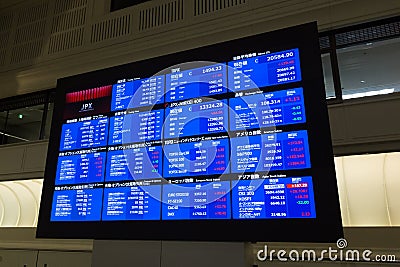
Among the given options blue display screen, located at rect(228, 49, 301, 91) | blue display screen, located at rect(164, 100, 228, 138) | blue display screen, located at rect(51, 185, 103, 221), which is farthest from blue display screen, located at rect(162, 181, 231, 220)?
blue display screen, located at rect(228, 49, 301, 91)

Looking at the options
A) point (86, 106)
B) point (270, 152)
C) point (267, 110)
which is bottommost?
point (270, 152)

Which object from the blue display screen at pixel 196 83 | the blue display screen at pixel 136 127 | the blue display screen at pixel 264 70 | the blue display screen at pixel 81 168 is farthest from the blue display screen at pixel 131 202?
the blue display screen at pixel 264 70

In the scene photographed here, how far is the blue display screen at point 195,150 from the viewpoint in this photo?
2.02 metres

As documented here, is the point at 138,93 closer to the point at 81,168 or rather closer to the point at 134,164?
the point at 134,164

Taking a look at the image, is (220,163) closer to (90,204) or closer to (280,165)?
(280,165)

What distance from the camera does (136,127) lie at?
2.50 meters

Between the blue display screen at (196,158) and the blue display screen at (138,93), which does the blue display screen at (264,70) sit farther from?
the blue display screen at (138,93)

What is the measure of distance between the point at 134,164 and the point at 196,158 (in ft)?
1.59

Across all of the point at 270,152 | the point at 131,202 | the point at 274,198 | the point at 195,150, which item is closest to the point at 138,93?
the point at 195,150

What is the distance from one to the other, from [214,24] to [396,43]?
1.87m

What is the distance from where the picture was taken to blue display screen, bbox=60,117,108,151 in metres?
2.59

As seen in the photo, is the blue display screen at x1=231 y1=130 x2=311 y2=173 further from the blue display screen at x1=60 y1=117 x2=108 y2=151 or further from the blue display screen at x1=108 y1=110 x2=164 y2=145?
the blue display screen at x1=60 y1=117 x2=108 y2=151

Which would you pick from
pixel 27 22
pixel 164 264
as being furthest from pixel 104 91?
pixel 27 22

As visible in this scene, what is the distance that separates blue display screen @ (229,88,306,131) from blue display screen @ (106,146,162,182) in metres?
0.59
